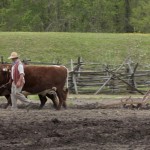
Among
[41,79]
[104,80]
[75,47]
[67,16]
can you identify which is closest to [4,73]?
[41,79]

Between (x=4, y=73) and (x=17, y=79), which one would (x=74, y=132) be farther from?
(x=4, y=73)

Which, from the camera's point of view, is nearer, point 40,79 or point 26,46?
point 40,79

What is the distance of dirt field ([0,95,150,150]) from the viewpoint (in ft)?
31.4

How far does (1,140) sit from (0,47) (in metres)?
26.5

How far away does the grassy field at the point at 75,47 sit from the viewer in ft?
117

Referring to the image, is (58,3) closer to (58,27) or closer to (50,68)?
(58,27)

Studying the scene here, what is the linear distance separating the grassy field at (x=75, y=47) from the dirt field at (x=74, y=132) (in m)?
21.5

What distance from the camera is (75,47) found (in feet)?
123

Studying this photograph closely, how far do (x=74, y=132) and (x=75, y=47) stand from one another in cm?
2694

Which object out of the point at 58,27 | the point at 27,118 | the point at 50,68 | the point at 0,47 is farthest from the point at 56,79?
the point at 58,27

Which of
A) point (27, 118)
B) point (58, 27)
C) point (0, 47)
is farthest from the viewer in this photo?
point (58, 27)

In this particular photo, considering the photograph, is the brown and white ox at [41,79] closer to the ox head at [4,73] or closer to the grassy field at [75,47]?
the ox head at [4,73]

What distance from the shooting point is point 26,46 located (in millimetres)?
36875

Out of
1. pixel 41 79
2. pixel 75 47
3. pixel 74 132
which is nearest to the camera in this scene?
pixel 74 132
